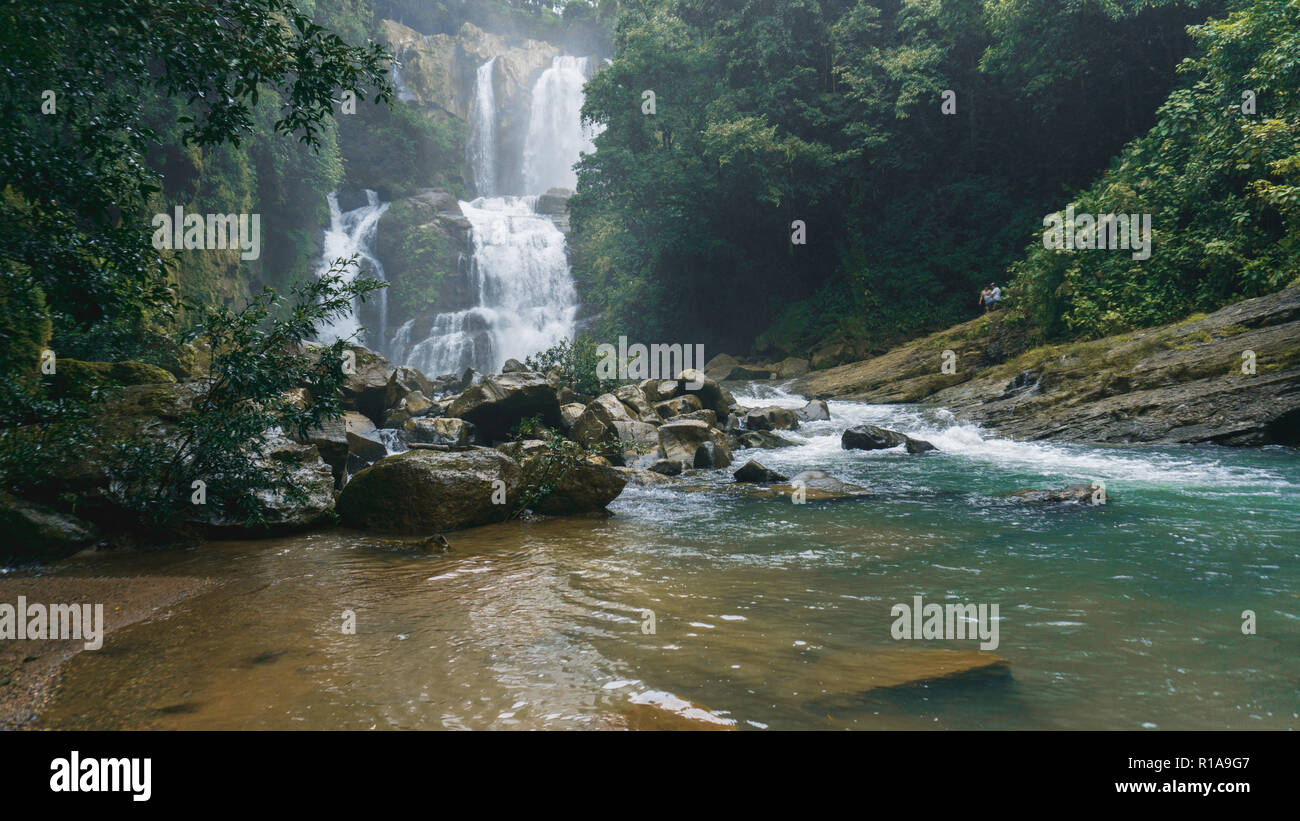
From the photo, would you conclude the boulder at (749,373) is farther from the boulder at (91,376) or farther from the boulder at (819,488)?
the boulder at (91,376)

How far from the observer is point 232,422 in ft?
20.9

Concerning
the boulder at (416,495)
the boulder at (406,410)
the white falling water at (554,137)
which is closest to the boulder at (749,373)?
the boulder at (406,410)

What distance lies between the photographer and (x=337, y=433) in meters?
9.91

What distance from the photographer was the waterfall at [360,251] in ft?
120

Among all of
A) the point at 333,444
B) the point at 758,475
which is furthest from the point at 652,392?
the point at 333,444

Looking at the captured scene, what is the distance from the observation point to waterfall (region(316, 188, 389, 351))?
36.5m

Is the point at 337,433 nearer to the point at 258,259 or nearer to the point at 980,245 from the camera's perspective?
the point at 980,245

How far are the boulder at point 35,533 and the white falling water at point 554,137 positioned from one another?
173 feet

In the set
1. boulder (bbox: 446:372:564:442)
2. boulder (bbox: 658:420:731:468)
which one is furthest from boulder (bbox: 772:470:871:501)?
boulder (bbox: 446:372:564:442)

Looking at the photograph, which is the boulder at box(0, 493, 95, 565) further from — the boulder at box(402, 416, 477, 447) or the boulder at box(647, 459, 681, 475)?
the boulder at box(647, 459, 681, 475)

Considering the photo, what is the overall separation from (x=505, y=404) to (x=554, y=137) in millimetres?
49515

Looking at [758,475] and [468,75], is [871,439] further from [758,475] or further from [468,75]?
[468,75]
